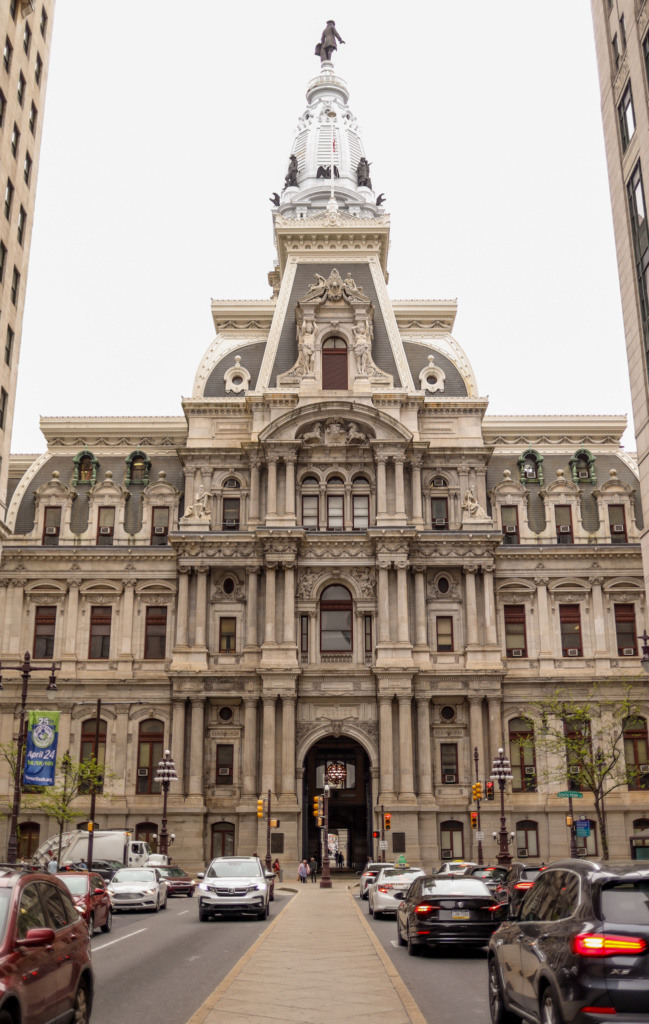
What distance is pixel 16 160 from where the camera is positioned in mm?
45688

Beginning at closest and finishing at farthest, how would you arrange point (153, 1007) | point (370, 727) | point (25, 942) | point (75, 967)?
point (25, 942)
point (75, 967)
point (153, 1007)
point (370, 727)

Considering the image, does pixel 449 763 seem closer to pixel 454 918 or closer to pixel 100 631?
pixel 100 631

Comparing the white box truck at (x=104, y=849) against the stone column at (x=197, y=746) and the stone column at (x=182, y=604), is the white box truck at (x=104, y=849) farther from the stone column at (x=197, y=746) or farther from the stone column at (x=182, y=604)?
the stone column at (x=182, y=604)

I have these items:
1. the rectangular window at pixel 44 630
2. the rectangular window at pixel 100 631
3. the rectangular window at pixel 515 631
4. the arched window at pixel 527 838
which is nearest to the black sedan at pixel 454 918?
the arched window at pixel 527 838

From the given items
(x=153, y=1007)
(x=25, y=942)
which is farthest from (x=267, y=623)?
(x=25, y=942)

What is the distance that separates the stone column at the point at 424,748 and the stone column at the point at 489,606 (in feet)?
16.5

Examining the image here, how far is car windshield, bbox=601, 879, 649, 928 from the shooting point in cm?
968

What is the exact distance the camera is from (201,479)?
62.2 meters

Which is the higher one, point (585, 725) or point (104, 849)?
point (585, 725)

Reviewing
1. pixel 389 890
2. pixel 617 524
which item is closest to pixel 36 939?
pixel 389 890

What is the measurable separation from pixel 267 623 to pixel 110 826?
13621 millimetres

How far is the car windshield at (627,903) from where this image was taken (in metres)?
9.68

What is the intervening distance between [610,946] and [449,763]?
49.2 meters

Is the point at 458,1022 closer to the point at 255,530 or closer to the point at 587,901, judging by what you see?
the point at 587,901
